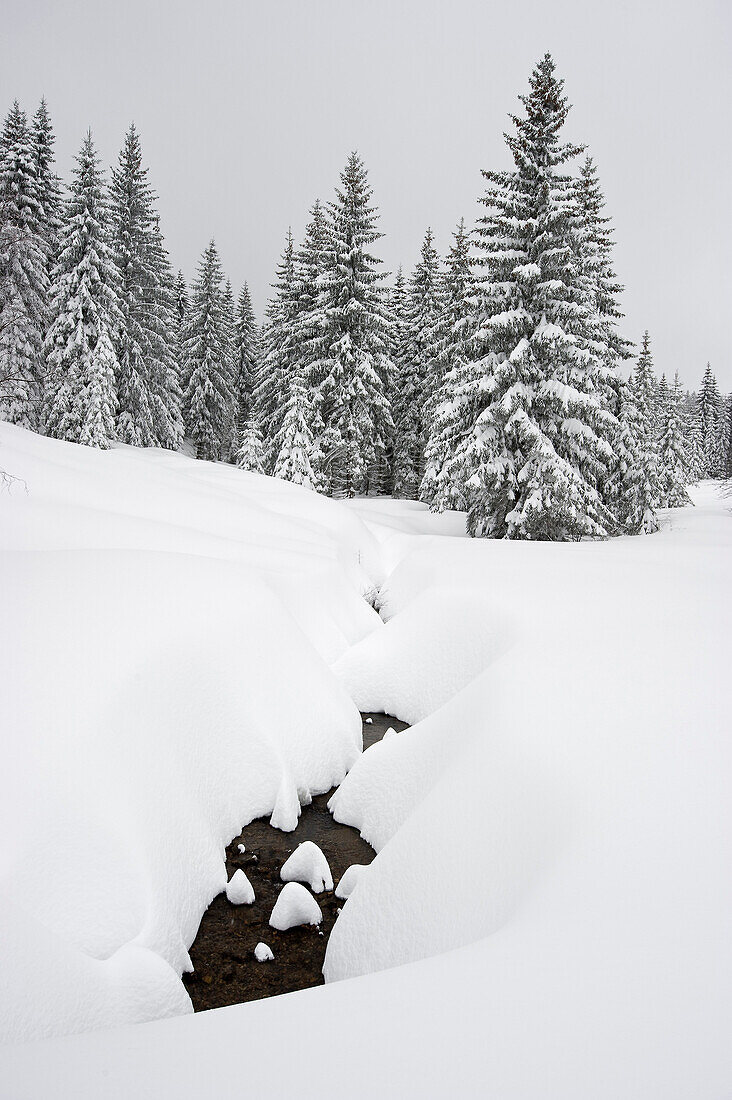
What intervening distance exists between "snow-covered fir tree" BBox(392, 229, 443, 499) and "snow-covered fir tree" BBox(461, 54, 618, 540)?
32.8 ft

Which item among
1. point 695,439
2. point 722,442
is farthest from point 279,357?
point 722,442

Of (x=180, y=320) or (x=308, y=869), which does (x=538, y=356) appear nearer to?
(x=308, y=869)

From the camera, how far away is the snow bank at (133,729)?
3.11m

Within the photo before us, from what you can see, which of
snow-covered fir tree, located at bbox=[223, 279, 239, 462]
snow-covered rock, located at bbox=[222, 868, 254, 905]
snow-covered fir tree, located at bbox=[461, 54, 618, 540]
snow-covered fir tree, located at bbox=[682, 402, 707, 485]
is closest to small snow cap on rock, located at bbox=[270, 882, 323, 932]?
snow-covered rock, located at bbox=[222, 868, 254, 905]

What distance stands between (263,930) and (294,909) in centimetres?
25

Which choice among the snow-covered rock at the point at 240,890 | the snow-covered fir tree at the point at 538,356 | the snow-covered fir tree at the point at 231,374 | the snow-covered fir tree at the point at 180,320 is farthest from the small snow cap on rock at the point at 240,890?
the snow-covered fir tree at the point at 231,374

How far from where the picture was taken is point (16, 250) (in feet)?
73.2

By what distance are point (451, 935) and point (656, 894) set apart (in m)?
1.09

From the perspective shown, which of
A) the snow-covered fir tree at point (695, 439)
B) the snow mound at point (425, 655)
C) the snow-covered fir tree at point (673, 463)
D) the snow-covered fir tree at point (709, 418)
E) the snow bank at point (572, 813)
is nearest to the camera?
the snow bank at point (572, 813)

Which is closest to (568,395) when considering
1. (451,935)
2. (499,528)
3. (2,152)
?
(499,528)

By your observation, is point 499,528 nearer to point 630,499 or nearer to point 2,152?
point 630,499

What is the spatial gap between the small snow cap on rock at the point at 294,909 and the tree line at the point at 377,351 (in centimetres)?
908

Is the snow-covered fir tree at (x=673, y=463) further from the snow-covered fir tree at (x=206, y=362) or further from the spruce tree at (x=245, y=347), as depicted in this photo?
the spruce tree at (x=245, y=347)

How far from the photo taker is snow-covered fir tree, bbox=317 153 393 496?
76.7ft
